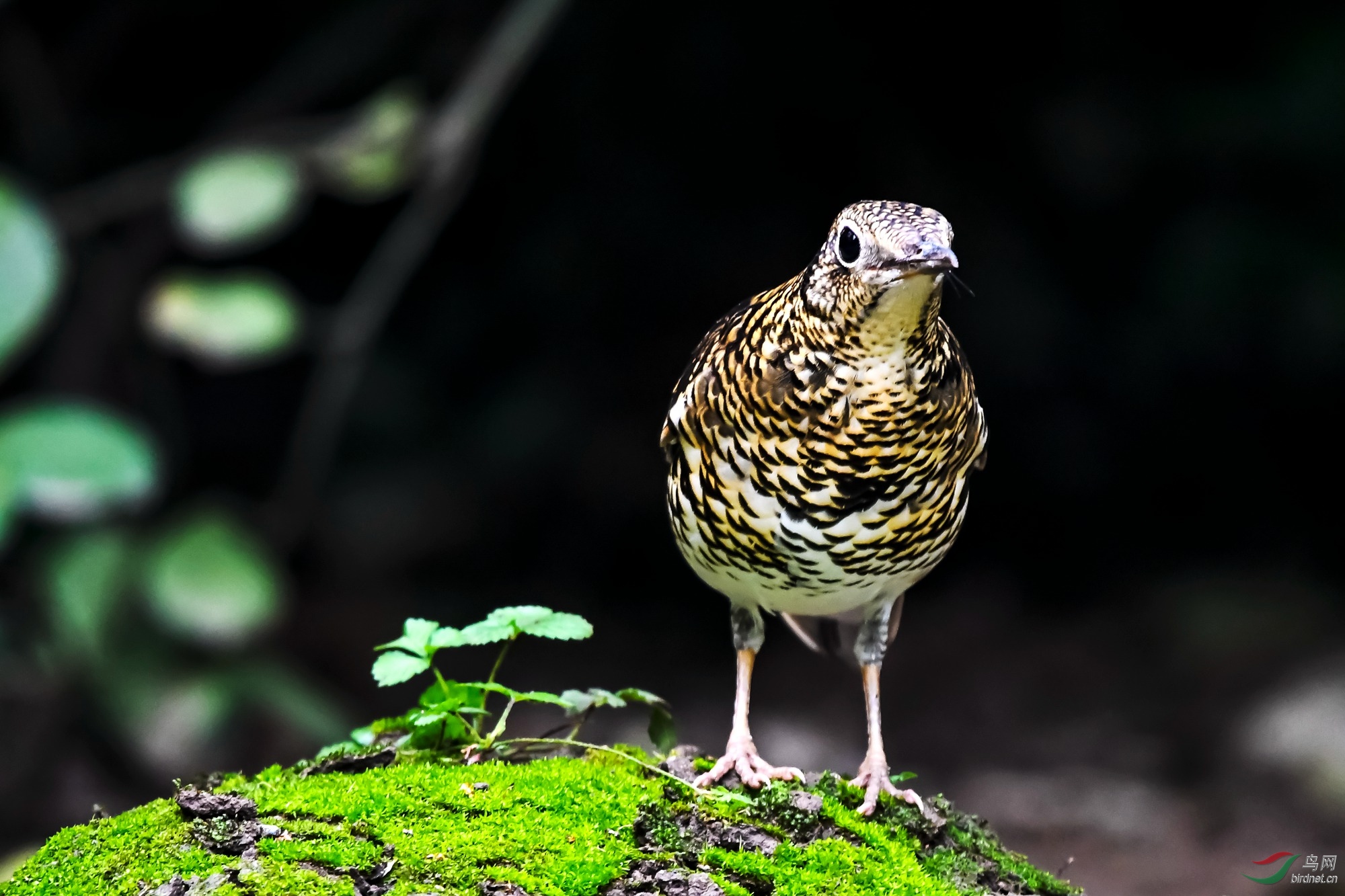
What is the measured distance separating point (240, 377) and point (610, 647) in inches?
112

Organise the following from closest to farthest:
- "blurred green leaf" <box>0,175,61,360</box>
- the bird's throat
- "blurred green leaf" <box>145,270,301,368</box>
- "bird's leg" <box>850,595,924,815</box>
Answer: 1. the bird's throat
2. "bird's leg" <box>850,595,924,815</box>
3. "blurred green leaf" <box>0,175,61,360</box>
4. "blurred green leaf" <box>145,270,301,368</box>

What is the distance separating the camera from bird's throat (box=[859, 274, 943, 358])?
7.34 ft

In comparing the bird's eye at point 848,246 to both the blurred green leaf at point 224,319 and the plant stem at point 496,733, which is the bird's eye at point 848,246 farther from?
the blurred green leaf at point 224,319

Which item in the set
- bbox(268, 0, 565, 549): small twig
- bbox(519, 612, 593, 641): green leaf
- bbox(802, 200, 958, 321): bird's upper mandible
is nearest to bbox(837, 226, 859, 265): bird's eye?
bbox(802, 200, 958, 321): bird's upper mandible

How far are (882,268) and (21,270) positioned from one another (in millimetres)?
3527

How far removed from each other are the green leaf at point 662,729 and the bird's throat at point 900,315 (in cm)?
101

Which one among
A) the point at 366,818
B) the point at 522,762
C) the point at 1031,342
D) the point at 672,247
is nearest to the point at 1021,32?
the point at 1031,342

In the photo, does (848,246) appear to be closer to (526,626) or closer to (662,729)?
(526,626)

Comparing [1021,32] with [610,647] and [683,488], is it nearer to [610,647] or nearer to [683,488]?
[610,647]

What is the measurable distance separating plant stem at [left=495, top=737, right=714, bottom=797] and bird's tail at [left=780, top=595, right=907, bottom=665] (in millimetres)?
711

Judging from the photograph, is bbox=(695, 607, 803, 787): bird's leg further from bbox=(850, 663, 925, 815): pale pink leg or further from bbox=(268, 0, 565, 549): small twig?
bbox=(268, 0, 565, 549): small twig

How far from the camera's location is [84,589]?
496cm

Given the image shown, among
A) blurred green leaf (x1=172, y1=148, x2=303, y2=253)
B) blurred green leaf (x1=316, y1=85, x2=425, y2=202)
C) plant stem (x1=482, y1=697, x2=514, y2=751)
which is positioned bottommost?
plant stem (x1=482, y1=697, x2=514, y2=751)

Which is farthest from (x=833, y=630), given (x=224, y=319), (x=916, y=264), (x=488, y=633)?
(x=224, y=319)
